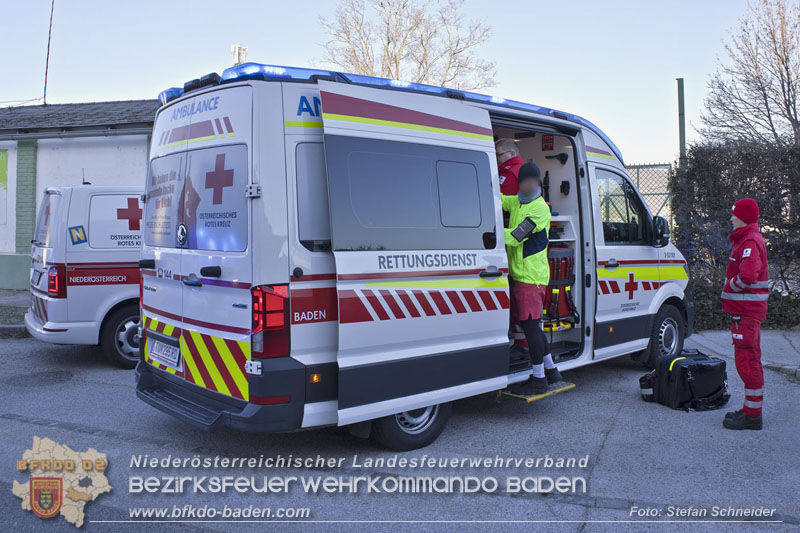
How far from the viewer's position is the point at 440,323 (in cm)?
443

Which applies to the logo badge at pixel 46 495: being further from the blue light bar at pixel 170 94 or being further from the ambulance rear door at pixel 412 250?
the blue light bar at pixel 170 94

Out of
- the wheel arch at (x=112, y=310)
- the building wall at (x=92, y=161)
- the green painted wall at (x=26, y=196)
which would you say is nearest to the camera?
the wheel arch at (x=112, y=310)

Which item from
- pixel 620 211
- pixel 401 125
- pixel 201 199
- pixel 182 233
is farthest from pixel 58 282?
→ pixel 620 211

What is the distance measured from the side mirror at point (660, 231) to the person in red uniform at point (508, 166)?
1882 millimetres

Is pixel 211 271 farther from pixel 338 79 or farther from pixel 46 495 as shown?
pixel 46 495

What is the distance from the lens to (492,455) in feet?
14.7

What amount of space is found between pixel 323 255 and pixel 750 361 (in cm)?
349

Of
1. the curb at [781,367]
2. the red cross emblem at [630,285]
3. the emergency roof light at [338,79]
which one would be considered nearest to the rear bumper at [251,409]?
the emergency roof light at [338,79]

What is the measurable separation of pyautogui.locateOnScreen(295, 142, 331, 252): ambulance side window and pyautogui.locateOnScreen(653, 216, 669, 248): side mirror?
406 cm

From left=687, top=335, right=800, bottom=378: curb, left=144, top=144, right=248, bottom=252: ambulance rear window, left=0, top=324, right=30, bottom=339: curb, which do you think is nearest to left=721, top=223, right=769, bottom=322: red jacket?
left=687, top=335, right=800, bottom=378: curb

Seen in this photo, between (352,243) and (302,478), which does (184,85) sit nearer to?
(352,243)

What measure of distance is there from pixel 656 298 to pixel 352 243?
4.08 m

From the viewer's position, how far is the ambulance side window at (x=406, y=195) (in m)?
3.96

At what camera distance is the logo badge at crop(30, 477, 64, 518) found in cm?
360
